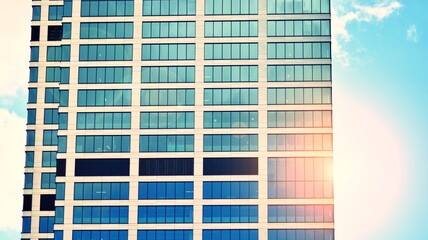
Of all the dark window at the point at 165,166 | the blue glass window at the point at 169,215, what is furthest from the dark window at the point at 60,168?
the blue glass window at the point at 169,215

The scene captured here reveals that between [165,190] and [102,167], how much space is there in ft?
27.5

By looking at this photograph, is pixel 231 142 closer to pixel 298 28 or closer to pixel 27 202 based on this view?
pixel 298 28

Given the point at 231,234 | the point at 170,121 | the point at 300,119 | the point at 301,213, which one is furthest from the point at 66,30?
the point at 301,213

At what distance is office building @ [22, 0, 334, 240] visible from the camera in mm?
104750

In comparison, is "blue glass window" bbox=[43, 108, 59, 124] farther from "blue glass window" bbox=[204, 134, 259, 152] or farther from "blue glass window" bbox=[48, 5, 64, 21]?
"blue glass window" bbox=[204, 134, 259, 152]

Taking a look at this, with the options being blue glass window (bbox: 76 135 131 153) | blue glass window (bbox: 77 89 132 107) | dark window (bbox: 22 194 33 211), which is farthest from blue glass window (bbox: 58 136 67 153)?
dark window (bbox: 22 194 33 211)

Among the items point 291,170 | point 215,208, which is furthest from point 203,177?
point 291,170

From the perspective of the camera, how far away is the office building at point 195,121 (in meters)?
105

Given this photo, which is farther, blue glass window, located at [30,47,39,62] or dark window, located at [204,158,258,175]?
blue glass window, located at [30,47,39,62]

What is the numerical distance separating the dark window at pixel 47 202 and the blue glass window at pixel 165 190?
1675 cm

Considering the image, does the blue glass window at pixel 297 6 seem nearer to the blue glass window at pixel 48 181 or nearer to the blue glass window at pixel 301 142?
the blue glass window at pixel 301 142

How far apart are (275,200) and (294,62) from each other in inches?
688

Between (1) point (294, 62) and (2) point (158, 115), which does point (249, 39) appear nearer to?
(1) point (294, 62)

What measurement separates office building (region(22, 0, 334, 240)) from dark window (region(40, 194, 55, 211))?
10426 mm
